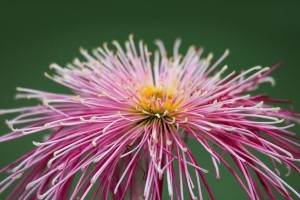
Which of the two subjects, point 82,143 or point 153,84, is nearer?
point 82,143

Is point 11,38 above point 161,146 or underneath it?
above

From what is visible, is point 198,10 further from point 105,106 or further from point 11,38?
point 105,106

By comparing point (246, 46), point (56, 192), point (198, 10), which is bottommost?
point (56, 192)

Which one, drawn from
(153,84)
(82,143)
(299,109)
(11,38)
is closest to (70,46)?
(11,38)

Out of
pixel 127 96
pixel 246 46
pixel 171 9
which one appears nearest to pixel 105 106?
pixel 127 96

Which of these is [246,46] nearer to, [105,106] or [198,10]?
[198,10]

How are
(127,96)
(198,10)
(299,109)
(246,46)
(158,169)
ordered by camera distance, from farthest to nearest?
(198,10) < (246,46) < (299,109) < (127,96) < (158,169)

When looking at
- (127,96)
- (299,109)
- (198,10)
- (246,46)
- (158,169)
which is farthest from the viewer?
(198,10)
